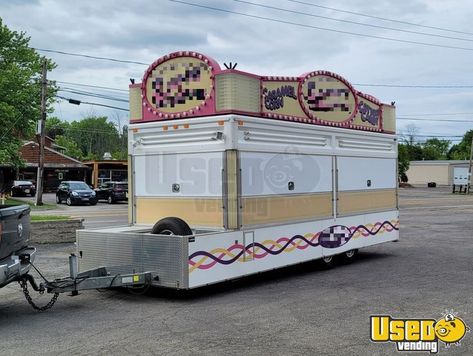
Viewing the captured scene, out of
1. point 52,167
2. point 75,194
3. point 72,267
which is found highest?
point 52,167

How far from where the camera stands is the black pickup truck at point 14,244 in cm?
690

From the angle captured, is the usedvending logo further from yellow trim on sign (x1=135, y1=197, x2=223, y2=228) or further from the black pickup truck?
the black pickup truck

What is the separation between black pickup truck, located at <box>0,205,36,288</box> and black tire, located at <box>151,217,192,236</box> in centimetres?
185

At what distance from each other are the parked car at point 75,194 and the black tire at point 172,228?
29870 millimetres

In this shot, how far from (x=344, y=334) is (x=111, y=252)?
3.95 meters

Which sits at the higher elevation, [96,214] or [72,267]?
[72,267]

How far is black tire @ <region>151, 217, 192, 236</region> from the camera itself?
334 inches

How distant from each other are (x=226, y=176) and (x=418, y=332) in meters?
3.72

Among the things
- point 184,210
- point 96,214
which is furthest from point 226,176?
point 96,214

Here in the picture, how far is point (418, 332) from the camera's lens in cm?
654

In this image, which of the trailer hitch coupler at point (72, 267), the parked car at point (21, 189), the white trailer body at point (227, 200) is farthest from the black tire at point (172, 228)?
the parked car at point (21, 189)

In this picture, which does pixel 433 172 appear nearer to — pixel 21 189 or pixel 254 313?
pixel 21 189

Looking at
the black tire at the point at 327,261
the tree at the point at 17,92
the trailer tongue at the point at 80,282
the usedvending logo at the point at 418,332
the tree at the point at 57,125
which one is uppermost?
the tree at the point at 57,125

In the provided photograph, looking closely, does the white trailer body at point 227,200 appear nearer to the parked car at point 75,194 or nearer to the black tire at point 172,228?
the black tire at point 172,228
